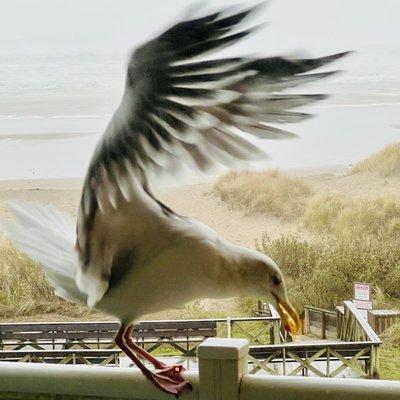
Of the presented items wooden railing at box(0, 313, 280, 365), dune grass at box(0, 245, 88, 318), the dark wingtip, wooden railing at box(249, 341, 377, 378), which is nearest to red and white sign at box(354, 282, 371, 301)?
wooden railing at box(249, 341, 377, 378)

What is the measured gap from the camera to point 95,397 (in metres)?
1.78

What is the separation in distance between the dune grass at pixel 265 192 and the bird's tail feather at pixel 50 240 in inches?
14.6

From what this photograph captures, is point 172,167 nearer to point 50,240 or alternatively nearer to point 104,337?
point 50,240

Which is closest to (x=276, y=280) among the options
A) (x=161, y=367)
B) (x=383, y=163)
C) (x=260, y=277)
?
(x=260, y=277)

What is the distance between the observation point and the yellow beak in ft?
5.64

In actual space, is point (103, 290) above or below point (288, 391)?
above

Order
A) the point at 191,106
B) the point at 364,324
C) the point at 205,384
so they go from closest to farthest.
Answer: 1. the point at 191,106
2. the point at 205,384
3. the point at 364,324

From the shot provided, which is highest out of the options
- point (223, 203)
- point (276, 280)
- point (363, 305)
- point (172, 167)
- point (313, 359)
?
point (172, 167)

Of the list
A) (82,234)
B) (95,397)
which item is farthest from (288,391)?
(82,234)

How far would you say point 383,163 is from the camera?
1904mm

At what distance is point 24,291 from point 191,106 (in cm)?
71

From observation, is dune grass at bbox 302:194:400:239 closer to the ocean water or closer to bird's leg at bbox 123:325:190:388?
the ocean water

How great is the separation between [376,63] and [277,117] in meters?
0.35

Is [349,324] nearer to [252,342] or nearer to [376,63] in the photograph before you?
[252,342]
